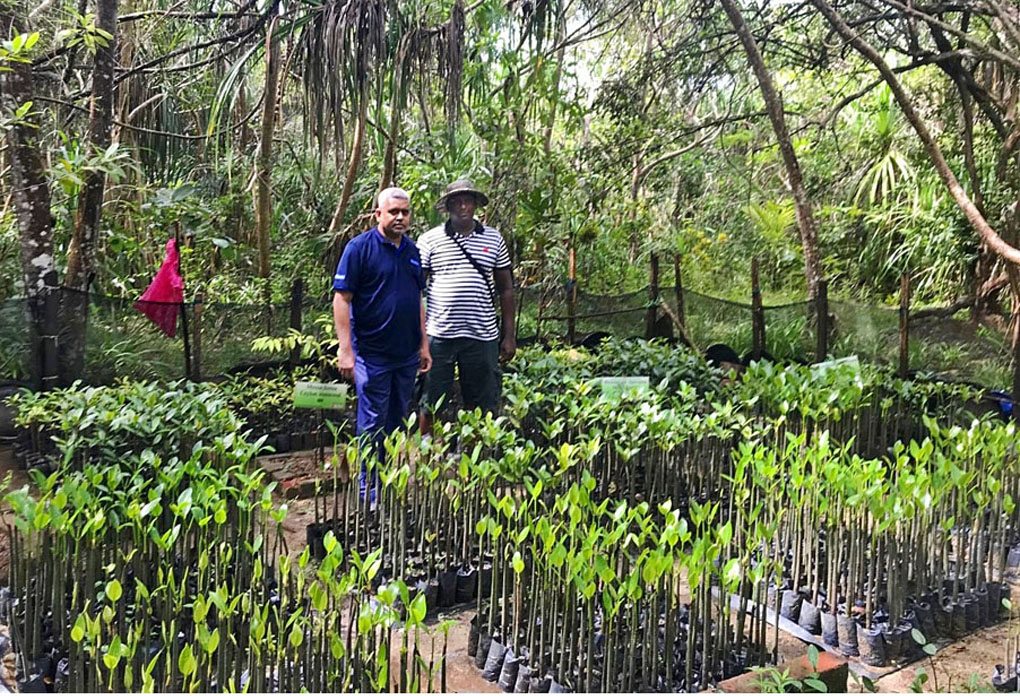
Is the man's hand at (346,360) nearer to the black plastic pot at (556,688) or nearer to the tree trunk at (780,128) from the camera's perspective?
the black plastic pot at (556,688)

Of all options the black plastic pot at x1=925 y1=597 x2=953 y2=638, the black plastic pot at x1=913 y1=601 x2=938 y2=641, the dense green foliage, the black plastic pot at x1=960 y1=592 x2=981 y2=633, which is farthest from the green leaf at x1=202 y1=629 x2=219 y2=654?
the dense green foliage

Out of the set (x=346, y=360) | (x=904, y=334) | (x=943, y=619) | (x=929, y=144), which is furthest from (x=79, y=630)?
(x=929, y=144)

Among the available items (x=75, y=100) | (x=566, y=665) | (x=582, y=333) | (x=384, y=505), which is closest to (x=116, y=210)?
(x=75, y=100)

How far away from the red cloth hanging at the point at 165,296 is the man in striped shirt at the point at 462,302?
172 centimetres

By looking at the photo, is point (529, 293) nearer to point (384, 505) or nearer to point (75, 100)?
point (75, 100)

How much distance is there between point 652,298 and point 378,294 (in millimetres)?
3468

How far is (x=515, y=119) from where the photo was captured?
658cm

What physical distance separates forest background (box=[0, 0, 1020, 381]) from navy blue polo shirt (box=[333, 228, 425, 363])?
1142 mm

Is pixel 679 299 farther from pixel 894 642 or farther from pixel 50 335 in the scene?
pixel 894 642

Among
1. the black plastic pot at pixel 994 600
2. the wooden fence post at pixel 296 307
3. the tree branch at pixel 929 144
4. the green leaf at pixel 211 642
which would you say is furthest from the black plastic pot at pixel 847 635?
the wooden fence post at pixel 296 307

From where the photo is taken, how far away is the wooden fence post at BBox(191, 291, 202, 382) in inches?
210

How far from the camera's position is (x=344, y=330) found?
148 inches

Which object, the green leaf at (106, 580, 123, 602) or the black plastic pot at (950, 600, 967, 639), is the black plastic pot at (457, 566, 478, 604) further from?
the black plastic pot at (950, 600, 967, 639)

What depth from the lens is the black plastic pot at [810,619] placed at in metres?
2.79
